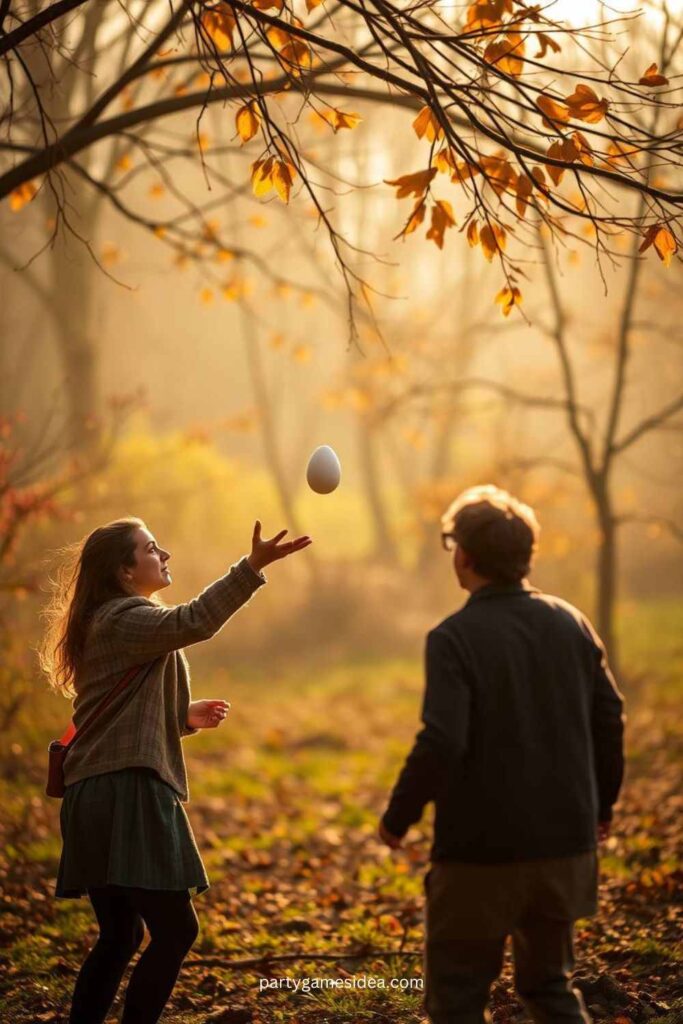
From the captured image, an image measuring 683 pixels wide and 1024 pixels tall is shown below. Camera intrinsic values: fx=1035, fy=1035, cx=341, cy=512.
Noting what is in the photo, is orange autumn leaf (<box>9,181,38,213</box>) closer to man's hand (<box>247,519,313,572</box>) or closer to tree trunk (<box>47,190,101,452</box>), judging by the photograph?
man's hand (<box>247,519,313,572</box>)

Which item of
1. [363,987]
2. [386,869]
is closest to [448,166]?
[363,987]

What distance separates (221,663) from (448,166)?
1170cm

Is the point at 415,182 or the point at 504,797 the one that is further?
the point at 415,182

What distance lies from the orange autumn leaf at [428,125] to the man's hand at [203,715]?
210cm

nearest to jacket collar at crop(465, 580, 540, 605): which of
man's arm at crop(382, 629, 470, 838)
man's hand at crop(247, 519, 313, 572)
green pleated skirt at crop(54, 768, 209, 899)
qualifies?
man's arm at crop(382, 629, 470, 838)

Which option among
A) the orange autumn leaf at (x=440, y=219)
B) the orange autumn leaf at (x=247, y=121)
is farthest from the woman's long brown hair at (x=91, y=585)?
the orange autumn leaf at (x=440, y=219)

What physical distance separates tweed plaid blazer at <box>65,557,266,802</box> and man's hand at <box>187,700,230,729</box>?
0.13m

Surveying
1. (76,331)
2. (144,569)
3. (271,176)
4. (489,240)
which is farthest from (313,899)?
(76,331)

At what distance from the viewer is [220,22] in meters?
3.89

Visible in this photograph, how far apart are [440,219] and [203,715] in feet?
6.54

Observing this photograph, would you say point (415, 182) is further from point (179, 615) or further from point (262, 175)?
point (179, 615)

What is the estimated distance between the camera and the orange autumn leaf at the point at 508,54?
12.0 feet

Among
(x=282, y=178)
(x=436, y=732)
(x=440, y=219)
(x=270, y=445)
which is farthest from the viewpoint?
(x=270, y=445)

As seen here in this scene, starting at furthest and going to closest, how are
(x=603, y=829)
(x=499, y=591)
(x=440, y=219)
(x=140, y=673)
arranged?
(x=440, y=219), (x=140, y=673), (x=603, y=829), (x=499, y=591)
